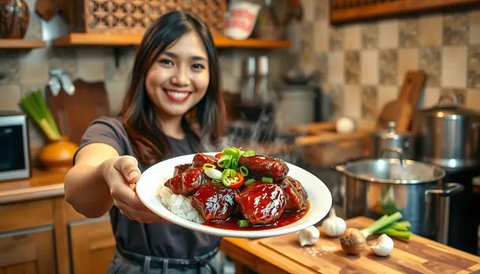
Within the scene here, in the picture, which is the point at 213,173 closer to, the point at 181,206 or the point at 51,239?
the point at 181,206

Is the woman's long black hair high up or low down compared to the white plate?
up

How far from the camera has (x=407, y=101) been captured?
234 cm

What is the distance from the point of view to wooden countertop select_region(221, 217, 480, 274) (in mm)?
1154

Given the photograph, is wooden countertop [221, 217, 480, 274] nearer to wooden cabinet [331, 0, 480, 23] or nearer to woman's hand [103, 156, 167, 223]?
woman's hand [103, 156, 167, 223]

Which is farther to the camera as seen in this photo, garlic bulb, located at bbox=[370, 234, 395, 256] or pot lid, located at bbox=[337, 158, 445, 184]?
pot lid, located at bbox=[337, 158, 445, 184]

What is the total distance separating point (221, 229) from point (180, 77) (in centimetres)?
62

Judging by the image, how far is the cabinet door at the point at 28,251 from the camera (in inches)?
75.7

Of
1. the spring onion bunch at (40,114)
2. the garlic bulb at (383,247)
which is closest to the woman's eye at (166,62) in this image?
the garlic bulb at (383,247)

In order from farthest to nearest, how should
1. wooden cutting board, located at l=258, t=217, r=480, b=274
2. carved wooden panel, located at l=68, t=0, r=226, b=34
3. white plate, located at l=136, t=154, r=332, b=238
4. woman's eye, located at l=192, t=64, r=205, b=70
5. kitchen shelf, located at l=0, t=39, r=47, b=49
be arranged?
1. carved wooden panel, located at l=68, t=0, r=226, b=34
2. kitchen shelf, located at l=0, t=39, r=47, b=49
3. woman's eye, located at l=192, t=64, r=205, b=70
4. wooden cutting board, located at l=258, t=217, r=480, b=274
5. white plate, located at l=136, t=154, r=332, b=238

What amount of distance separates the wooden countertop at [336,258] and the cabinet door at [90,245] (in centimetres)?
90

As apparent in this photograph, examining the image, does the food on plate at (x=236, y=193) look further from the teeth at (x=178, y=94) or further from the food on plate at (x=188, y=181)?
the teeth at (x=178, y=94)

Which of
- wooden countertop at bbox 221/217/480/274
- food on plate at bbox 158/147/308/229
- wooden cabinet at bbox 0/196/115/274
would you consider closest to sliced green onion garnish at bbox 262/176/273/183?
food on plate at bbox 158/147/308/229

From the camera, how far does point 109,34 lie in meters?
2.25

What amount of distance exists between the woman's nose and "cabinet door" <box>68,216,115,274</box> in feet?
3.29
